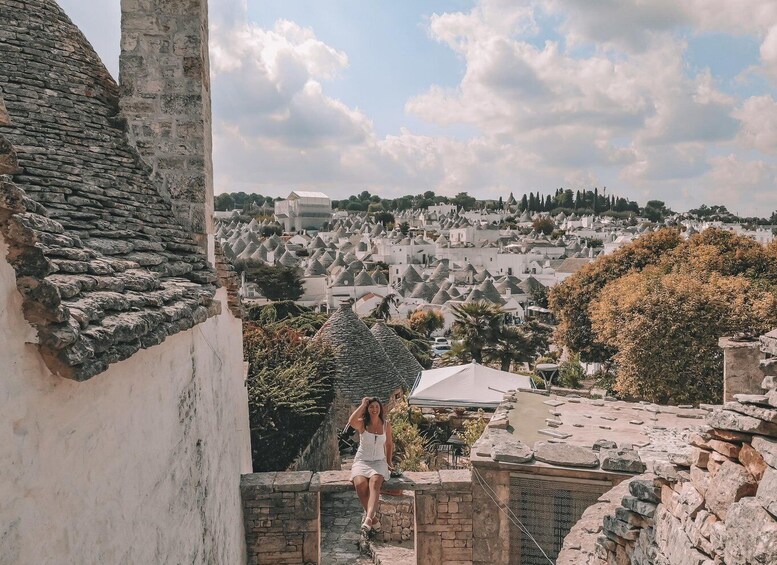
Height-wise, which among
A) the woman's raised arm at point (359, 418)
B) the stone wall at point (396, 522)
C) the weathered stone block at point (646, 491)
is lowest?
the stone wall at point (396, 522)

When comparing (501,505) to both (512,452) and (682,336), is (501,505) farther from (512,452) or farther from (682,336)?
(682,336)

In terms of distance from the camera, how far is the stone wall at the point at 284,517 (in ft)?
24.6

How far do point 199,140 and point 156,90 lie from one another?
67cm

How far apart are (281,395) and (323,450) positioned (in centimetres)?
268

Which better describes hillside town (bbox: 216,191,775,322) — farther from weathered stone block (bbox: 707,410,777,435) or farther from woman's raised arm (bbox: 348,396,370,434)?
weathered stone block (bbox: 707,410,777,435)

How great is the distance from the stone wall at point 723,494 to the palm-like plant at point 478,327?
919 inches

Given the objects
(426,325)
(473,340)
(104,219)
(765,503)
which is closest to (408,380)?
(473,340)

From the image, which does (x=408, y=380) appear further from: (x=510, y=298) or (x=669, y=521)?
(x=510, y=298)

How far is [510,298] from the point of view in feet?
183

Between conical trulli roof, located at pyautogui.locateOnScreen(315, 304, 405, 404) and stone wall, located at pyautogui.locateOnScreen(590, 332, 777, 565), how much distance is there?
12.6 meters

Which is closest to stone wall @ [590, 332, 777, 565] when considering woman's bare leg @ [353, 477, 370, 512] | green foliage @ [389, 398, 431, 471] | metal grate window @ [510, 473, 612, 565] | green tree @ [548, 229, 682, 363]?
metal grate window @ [510, 473, 612, 565]

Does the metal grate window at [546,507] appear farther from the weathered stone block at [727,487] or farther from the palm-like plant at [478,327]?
the palm-like plant at [478,327]

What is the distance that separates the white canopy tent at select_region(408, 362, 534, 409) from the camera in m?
14.4

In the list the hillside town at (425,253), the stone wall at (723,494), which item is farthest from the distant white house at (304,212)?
the stone wall at (723,494)
